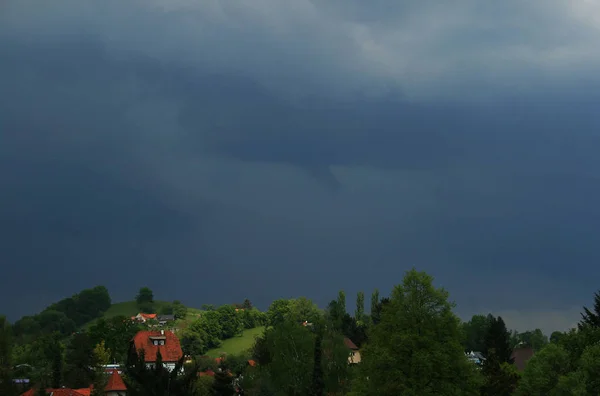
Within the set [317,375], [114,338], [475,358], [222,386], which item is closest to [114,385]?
[317,375]

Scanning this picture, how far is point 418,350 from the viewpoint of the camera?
56406mm

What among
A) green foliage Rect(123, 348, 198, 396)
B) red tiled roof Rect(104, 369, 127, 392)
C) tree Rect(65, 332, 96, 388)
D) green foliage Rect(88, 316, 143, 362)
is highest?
green foliage Rect(88, 316, 143, 362)

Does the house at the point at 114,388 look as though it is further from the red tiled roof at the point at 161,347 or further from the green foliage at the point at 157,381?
the green foliage at the point at 157,381

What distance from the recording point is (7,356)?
118m

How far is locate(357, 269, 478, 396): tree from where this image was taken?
55.5 meters

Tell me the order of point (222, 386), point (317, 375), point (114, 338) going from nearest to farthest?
point (222, 386) → point (317, 375) → point (114, 338)

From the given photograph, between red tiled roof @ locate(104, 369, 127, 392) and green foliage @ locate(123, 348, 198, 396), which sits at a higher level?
red tiled roof @ locate(104, 369, 127, 392)

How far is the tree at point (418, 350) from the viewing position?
55.5 meters

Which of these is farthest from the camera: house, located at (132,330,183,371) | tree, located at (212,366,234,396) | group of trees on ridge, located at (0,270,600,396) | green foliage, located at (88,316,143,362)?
green foliage, located at (88,316,143,362)

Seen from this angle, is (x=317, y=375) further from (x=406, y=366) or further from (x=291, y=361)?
(x=406, y=366)

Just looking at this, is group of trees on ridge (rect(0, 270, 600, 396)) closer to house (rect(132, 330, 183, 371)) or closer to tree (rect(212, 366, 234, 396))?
tree (rect(212, 366, 234, 396))

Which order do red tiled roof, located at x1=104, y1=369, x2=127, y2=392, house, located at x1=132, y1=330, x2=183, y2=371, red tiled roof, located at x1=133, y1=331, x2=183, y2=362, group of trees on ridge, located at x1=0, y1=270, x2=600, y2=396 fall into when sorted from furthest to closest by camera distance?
house, located at x1=132, y1=330, x2=183, y2=371 → red tiled roof, located at x1=133, y1=331, x2=183, y2=362 → red tiled roof, located at x1=104, y1=369, x2=127, y2=392 → group of trees on ridge, located at x1=0, y1=270, x2=600, y2=396

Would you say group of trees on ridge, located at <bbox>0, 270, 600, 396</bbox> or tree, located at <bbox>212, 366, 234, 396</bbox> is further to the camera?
tree, located at <bbox>212, 366, 234, 396</bbox>

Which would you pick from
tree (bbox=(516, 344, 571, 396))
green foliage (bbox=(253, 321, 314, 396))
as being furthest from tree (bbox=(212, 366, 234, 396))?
tree (bbox=(516, 344, 571, 396))
